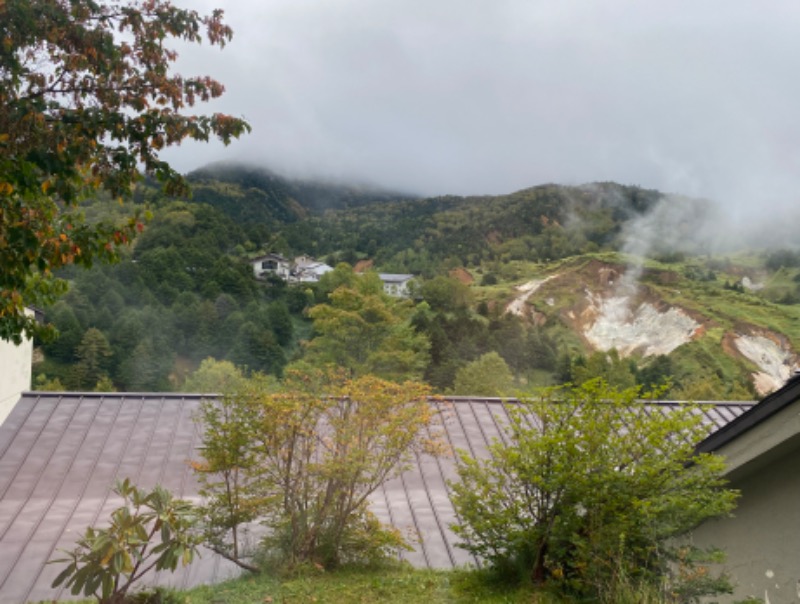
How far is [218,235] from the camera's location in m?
66.7

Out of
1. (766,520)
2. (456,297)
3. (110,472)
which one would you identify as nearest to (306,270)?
(456,297)

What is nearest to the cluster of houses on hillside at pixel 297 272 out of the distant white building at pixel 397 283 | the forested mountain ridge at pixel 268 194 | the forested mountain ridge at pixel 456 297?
the distant white building at pixel 397 283

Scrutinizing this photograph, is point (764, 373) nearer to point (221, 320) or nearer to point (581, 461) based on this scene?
point (221, 320)

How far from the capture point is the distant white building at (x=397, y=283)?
63.6 m

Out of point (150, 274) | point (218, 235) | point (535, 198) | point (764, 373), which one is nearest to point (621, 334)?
point (764, 373)

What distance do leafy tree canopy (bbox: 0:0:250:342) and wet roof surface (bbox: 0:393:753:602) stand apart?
3.21 metres

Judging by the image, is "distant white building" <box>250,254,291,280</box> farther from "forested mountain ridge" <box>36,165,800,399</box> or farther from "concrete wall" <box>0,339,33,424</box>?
"concrete wall" <box>0,339,33,424</box>

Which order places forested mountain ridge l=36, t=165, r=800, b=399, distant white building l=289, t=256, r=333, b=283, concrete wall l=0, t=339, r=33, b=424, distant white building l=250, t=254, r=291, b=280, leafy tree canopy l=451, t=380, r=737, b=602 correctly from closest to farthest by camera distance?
leafy tree canopy l=451, t=380, r=737, b=602 → concrete wall l=0, t=339, r=33, b=424 → forested mountain ridge l=36, t=165, r=800, b=399 → distant white building l=250, t=254, r=291, b=280 → distant white building l=289, t=256, r=333, b=283

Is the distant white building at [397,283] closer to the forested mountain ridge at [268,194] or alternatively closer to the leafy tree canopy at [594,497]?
the forested mountain ridge at [268,194]

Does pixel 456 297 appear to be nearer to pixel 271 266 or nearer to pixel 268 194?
pixel 271 266

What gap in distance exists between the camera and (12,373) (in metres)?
11.0

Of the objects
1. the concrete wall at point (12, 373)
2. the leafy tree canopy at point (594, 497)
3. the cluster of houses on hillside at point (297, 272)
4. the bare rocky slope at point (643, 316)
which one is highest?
the cluster of houses on hillside at point (297, 272)

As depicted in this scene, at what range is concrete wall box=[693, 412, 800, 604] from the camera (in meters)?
5.17

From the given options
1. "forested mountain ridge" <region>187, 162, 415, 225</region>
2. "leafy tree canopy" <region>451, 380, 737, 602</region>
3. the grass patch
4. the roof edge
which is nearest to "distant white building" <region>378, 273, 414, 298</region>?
"forested mountain ridge" <region>187, 162, 415, 225</region>
